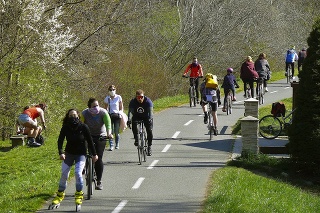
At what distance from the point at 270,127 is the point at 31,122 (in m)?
7.40

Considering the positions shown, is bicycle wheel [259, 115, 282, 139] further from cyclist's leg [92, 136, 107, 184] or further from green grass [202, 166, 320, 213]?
cyclist's leg [92, 136, 107, 184]

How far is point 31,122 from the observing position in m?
24.4

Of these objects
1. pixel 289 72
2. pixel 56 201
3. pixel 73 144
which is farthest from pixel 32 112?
pixel 289 72

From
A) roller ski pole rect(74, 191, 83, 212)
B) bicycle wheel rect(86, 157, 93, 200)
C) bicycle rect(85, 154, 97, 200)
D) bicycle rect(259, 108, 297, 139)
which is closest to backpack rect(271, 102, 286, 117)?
bicycle rect(259, 108, 297, 139)

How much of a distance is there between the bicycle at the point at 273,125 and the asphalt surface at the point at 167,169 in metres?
0.42

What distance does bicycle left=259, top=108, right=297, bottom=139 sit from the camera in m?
23.0

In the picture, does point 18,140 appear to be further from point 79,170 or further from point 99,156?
point 79,170

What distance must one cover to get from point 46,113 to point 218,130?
712 cm

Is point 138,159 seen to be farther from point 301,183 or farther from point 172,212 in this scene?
point 172,212

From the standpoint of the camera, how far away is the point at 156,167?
59.9ft

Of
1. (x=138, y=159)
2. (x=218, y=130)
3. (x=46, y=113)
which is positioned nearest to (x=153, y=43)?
(x=46, y=113)

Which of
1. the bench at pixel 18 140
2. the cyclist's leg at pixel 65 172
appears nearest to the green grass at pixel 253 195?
the cyclist's leg at pixel 65 172

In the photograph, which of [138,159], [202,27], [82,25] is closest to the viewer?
[138,159]

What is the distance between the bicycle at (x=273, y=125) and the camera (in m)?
23.0
